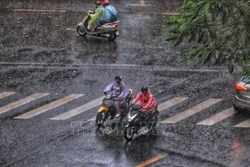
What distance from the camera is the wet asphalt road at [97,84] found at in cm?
1531

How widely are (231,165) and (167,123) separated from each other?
2.76 metres

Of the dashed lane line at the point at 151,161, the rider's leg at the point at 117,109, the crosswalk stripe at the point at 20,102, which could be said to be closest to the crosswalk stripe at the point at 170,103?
the rider's leg at the point at 117,109

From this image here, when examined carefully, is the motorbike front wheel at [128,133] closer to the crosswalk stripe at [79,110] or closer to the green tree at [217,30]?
the crosswalk stripe at [79,110]

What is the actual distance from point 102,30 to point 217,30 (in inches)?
539

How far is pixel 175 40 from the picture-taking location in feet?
32.2

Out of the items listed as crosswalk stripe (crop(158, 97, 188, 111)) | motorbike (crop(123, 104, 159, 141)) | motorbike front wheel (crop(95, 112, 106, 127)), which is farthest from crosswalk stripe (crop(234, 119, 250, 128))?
motorbike front wheel (crop(95, 112, 106, 127))

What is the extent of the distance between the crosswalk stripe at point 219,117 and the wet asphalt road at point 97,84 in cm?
17

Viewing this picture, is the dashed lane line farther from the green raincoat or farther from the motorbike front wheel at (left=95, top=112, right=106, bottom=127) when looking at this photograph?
the green raincoat

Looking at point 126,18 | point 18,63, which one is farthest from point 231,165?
point 126,18

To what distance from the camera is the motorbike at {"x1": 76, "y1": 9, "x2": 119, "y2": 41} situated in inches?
910

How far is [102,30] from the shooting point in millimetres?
23234

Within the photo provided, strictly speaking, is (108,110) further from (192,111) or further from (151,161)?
(192,111)

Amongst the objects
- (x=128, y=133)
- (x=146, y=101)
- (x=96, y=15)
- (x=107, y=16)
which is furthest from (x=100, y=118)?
(x=107, y=16)

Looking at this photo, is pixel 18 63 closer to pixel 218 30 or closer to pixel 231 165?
pixel 231 165
